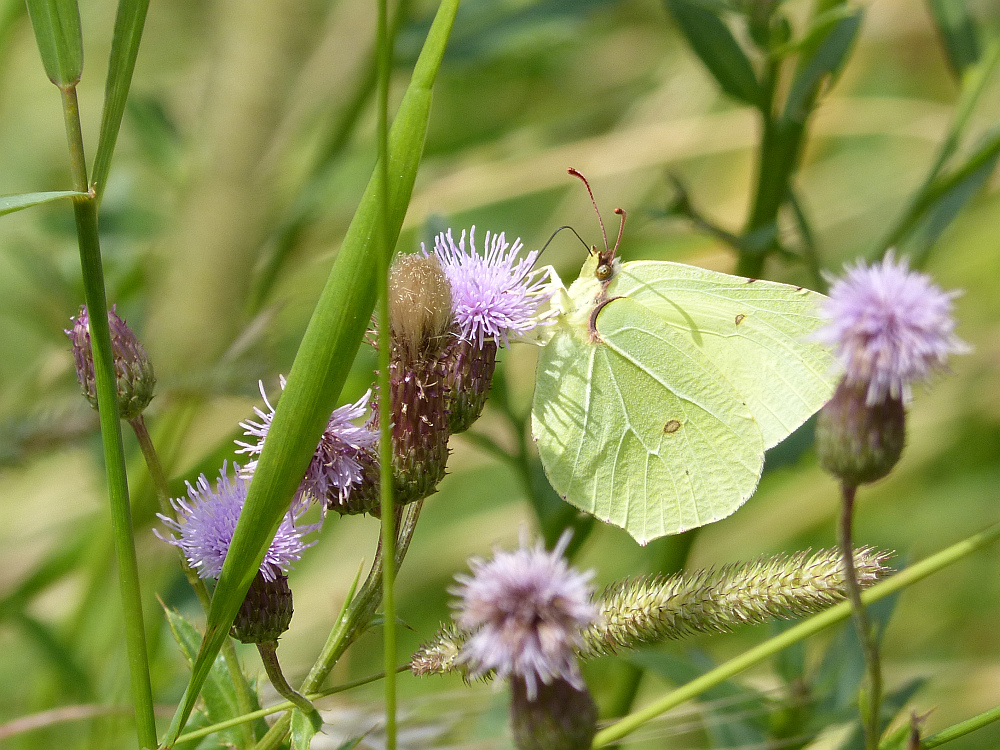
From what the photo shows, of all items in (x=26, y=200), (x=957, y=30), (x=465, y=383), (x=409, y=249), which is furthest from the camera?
(x=409, y=249)

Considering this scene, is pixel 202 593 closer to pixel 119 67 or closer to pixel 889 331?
pixel 119 67

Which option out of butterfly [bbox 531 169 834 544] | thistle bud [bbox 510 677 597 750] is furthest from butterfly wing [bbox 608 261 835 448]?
thistle bud [bbox 510 677 597 750]

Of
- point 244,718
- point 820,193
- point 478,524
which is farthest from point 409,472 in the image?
point 820,193

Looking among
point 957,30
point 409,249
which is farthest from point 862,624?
point 409,249

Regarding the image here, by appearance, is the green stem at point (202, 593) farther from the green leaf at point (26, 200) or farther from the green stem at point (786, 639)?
the green stem at point (786, 639)

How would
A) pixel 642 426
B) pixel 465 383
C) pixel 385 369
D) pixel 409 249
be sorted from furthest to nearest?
pixel 409 249 → pixel 642 426 → pixel 465 383 → pixel 385 369

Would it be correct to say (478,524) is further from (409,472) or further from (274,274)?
(409,472)

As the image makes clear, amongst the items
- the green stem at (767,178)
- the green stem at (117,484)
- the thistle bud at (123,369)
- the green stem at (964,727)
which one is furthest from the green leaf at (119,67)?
the green stem at (767,178)
